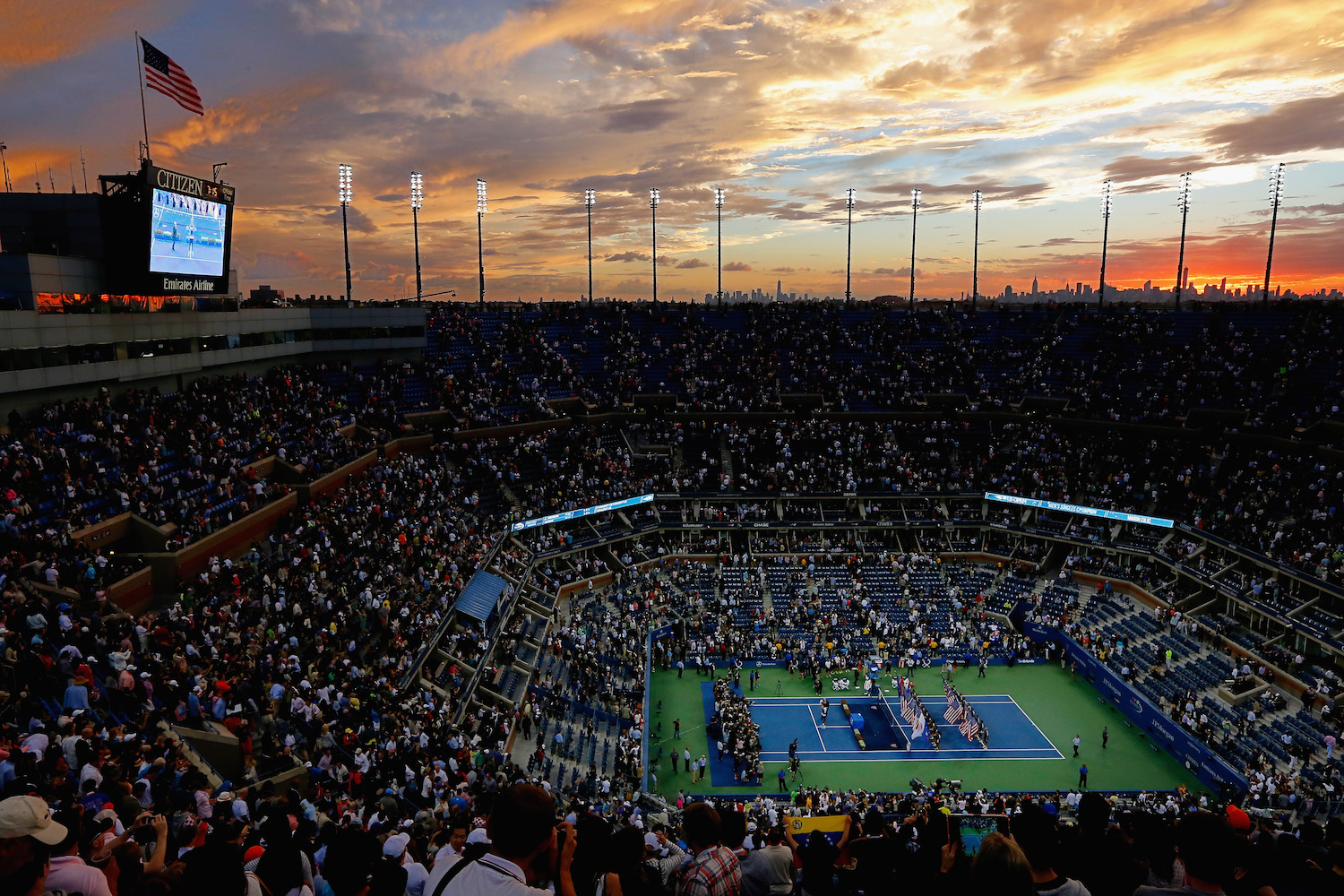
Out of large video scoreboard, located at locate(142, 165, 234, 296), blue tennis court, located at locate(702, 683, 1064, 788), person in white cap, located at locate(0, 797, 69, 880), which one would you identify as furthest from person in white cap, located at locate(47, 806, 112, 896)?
large video scoreboard, located at locate(142, 165, 234, 296)

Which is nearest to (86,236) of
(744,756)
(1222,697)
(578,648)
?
(578,648)

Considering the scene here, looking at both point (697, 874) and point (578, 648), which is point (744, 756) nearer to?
point (578, 648)

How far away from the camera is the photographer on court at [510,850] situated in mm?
3500

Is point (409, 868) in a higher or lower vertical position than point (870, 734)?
higher

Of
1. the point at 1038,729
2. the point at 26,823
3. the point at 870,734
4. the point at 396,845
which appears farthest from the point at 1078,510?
the point at 26,823

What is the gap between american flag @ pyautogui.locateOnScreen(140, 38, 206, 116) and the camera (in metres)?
27.7

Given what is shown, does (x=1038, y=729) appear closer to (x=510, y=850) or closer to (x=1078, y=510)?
(x=1078, y=510)

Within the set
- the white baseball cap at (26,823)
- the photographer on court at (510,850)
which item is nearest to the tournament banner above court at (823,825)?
the photographer on court at (510,850)

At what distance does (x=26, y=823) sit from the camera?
4547 millimetres

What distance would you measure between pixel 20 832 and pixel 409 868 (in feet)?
9.33

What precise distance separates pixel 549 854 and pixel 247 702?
16.1 metres

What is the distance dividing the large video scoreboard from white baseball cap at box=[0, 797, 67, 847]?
3029 cm

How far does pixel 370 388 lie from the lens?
45594 mm

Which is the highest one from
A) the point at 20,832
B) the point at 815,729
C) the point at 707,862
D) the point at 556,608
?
the point at 20,832
